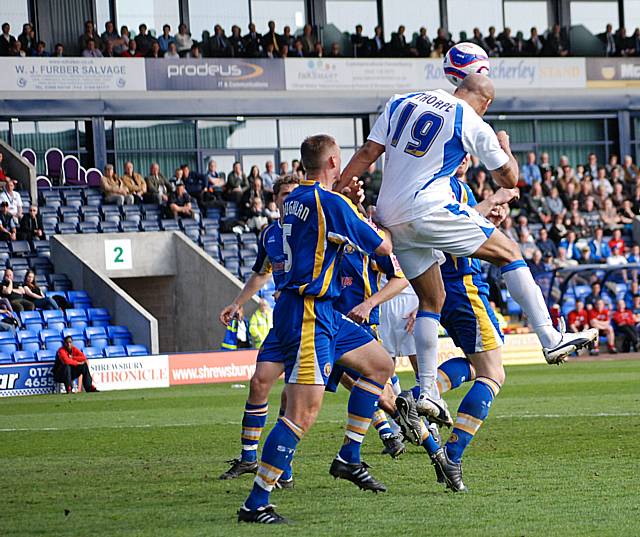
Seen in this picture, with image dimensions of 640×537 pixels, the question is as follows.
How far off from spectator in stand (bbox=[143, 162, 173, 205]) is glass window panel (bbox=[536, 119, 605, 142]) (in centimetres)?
1453

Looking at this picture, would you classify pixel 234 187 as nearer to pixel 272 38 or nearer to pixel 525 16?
pixel 272 38

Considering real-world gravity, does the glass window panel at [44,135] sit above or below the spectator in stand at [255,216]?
above

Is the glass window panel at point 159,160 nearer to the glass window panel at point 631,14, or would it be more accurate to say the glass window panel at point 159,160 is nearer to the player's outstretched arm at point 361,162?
the glass window panel at point 631,14

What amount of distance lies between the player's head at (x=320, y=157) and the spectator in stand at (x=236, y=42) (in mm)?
29344

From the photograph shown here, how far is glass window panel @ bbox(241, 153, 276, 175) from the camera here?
37.5 metres

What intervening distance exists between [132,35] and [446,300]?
29.4 meters

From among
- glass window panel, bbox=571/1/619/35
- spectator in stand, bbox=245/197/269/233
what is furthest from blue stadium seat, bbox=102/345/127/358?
glass window panel, bbox=571/1/619/35

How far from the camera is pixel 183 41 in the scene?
3562cm

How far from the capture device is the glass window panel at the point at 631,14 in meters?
43.2

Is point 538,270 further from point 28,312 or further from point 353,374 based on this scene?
point 353,374

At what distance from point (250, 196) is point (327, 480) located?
78.9 feet

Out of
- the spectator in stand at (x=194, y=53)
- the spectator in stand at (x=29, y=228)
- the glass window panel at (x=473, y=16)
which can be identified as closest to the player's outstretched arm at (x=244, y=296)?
the spectator in stand at (x=29, y=228)

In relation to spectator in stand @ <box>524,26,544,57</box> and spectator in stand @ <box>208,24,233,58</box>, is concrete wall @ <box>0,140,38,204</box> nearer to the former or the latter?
spectator in stand @ <box>208,24,233,58</box>

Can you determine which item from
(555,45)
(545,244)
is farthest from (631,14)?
(545,244)
